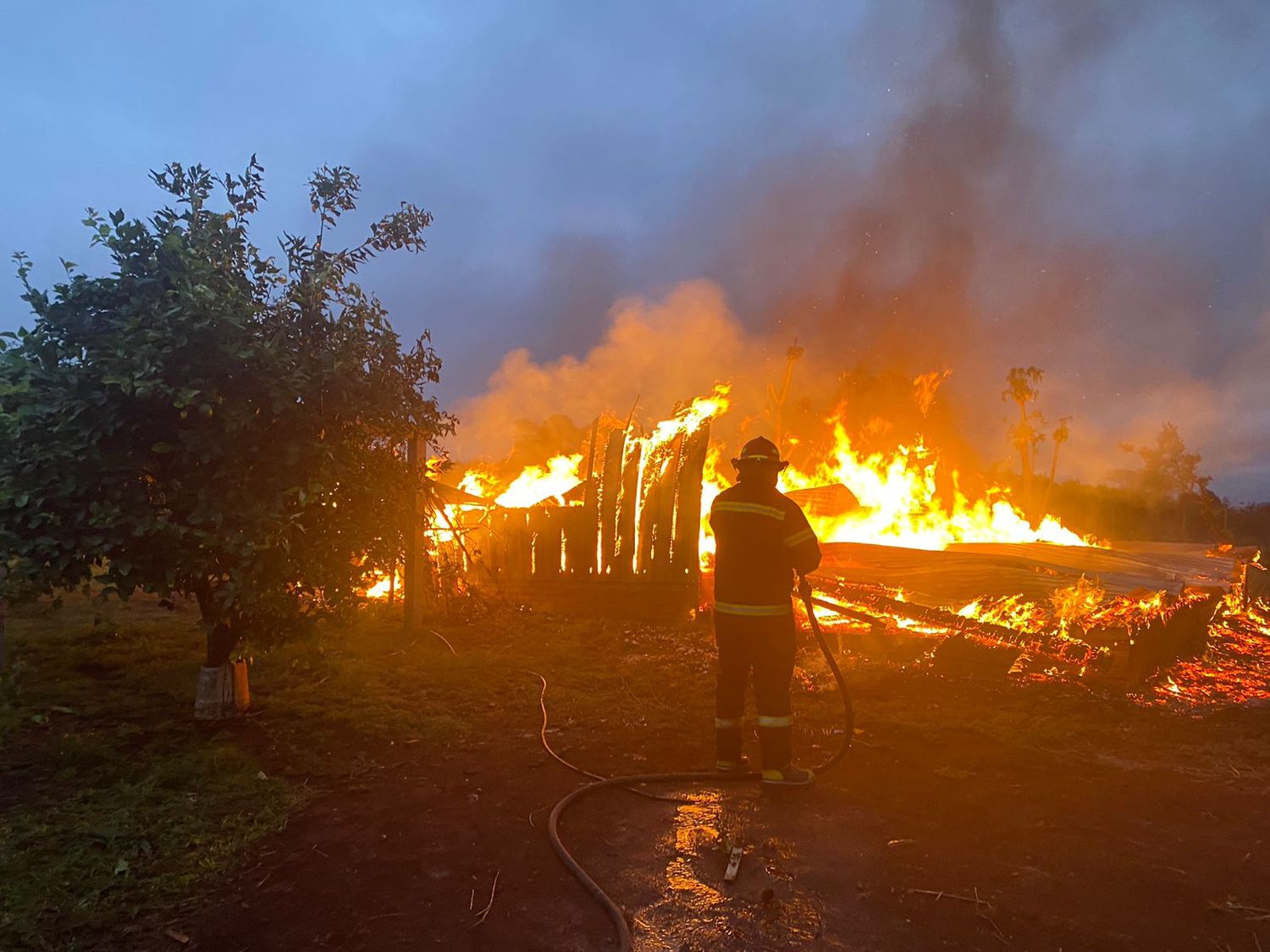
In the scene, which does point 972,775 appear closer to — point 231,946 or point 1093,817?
point 1093,817

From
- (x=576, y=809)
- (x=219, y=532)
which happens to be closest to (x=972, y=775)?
(x=576, y=809)

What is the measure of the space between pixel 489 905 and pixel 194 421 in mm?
3968

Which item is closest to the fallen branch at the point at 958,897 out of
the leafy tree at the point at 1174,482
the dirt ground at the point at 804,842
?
the dirt ground at the point at 804,842

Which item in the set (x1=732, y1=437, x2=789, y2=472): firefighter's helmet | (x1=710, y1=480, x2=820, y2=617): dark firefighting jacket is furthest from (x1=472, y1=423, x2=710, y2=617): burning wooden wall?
(x1=710, y1=480, x2=820, y2=617): dark firefighting jacket

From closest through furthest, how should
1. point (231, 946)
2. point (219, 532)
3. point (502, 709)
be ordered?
point (231, 946), point (219, 532), point (502, 709)

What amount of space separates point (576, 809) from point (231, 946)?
6.93ft

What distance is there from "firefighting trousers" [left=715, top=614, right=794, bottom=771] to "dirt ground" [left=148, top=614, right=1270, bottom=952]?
302mm

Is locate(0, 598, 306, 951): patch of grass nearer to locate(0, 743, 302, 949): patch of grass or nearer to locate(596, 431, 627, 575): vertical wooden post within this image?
locate(0, 743, 302, 949): patch of grass

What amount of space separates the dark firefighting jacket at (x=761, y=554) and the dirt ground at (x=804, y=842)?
135 centimetres

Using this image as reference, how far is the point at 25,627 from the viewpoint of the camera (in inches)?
381

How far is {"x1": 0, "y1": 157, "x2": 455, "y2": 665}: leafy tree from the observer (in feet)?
15.9

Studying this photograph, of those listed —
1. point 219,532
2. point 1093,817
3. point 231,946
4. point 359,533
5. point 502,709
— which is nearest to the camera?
point 231,946

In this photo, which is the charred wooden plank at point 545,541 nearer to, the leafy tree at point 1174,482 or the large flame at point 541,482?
the large flame at point 541,482

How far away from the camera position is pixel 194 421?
Answer: 16.9 feet
